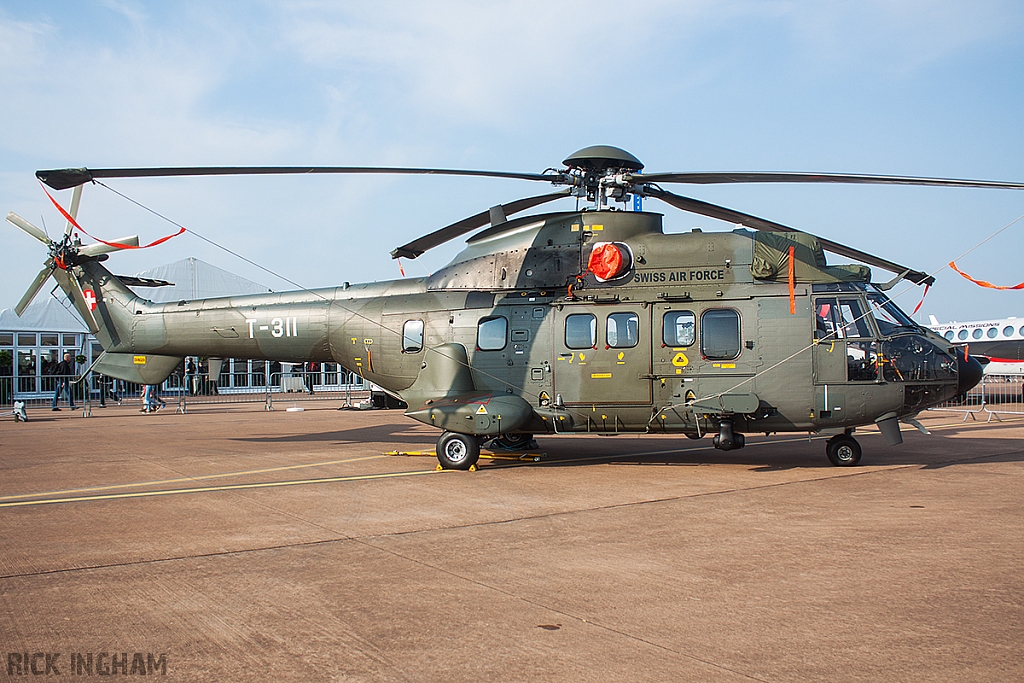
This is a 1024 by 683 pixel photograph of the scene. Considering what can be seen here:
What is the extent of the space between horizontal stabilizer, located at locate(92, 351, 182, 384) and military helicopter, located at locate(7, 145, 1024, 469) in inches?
189

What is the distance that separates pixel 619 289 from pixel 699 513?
4705 mm

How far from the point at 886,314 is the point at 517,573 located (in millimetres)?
7918

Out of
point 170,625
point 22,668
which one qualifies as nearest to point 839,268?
point 170,625

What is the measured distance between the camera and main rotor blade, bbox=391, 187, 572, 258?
11.8 meters

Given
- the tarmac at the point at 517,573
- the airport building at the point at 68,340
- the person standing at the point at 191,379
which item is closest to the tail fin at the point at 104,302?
the tarmac at the point at 517,573

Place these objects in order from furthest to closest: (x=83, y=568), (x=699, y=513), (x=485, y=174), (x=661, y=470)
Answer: (x=661, y=470) → (x=485, y=174) → (x=699, y=513) → (x=83, y=568)

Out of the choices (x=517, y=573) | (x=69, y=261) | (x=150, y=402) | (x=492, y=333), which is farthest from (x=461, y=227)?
(x=150, y=402)

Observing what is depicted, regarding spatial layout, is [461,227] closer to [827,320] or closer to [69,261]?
[827,320]

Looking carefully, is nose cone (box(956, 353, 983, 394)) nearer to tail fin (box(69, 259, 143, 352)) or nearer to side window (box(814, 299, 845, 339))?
side window (box(814, 299, 845, 339))

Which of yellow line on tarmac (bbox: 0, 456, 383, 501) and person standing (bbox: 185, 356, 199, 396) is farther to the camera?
person standing (bbox: 185, 356, 199, 396)

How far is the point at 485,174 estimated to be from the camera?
10594mm

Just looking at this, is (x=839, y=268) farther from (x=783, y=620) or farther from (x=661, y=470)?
(x=783, y=620)

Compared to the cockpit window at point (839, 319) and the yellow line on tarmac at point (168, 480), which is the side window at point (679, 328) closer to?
the cockpit window at point (839, 319)

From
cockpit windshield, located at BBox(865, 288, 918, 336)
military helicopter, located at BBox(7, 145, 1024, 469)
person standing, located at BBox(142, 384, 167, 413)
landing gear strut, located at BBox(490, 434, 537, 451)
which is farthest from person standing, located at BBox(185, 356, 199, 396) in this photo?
cockpit windshield, located at BBox(865, 288, 918, 336)
